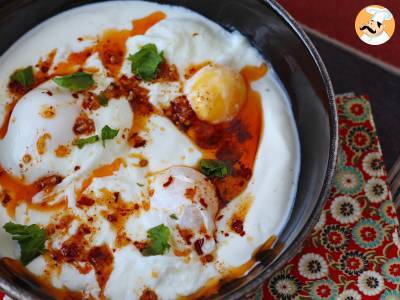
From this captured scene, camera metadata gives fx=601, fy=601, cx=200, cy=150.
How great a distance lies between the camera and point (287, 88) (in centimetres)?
262

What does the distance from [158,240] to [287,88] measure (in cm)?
90

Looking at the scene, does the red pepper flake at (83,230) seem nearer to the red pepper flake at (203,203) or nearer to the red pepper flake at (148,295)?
the red pepper flake at (148,295)

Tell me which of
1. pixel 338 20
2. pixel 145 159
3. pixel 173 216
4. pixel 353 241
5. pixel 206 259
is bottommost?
pixel 353 241

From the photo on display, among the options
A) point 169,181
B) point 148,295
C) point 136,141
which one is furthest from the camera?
point 136,141

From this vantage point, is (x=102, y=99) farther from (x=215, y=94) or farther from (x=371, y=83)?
(x=371, y=83)

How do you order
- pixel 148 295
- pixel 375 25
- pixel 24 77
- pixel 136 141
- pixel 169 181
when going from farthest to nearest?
pixel 375 25, pixel 24 77, pixel 136 141, pixel 169 181, pixel 148 295

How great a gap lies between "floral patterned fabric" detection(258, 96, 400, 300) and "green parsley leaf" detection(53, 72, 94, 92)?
111 cm

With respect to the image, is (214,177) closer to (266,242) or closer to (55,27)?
(266,242)

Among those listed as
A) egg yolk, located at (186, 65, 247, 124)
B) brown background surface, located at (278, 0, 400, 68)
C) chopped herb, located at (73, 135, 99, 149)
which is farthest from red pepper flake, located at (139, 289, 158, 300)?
brown background surface, located at (278, 0, 400, 68)

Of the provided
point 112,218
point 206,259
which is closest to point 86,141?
point 112,218

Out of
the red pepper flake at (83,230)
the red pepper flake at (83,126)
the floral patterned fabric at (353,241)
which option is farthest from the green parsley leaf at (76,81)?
the floral patterned fabric at (353,241)

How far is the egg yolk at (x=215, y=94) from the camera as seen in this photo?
2443mm

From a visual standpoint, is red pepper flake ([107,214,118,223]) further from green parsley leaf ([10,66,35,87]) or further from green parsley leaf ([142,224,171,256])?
green parsley leaf ([10,66,35,87])

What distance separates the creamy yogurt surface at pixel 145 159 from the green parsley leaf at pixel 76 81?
1.1 inches
